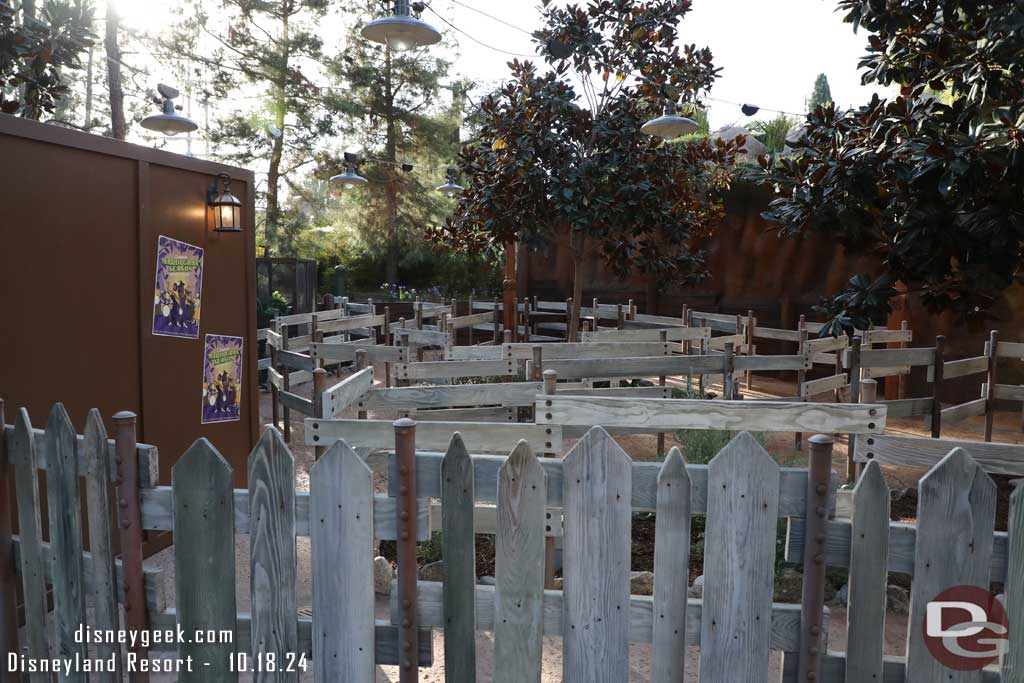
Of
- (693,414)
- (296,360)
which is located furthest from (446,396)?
(296,360)

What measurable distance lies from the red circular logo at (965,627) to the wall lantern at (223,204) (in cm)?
481

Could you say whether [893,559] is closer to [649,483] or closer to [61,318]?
[649,483]

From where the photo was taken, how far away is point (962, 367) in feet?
24.3

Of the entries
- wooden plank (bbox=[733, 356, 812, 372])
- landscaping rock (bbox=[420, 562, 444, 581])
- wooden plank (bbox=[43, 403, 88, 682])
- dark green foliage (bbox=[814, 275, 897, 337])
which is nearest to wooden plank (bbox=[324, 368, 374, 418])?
landscaping rock (bbox=[420, 562, 444, 581])

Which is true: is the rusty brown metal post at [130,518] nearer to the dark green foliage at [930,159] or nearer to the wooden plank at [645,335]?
the dark green foliage at [930,159]

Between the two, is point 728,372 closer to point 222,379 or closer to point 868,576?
point 222,379

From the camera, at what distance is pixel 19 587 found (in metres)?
4.12

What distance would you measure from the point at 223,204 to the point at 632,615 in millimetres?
4271

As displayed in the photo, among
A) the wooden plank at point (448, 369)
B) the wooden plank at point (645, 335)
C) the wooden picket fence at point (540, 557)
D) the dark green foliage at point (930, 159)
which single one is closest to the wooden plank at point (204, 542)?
the wooden picket fence at point (540, 557)

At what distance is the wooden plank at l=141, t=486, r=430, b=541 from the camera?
2334 millimetres

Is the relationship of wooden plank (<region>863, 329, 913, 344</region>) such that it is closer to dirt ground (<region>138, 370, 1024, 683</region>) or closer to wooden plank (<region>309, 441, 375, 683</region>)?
dirt ground (<region>138, 370, 1024, 683</region>)

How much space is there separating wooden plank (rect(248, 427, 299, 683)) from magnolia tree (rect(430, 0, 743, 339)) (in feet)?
20.3

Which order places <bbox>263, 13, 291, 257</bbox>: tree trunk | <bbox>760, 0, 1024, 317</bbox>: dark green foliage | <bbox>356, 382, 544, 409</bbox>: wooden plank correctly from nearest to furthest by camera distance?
<bbox>760, 0, 1024, 317</bbox>: dark green foliage → <bbox>356, 382, 544, 409</bbox>: wooden plank → <bbox>263, 13, 291, 257</bbox>: tree trunk

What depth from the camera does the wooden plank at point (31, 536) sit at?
2652mm
